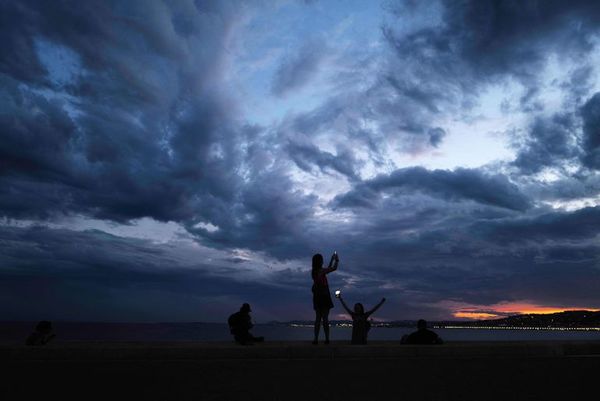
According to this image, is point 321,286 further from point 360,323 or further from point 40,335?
point 40,335

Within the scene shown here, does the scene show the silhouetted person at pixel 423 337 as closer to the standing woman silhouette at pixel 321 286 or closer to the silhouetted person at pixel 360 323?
the silhouetted person at pixel 360 323

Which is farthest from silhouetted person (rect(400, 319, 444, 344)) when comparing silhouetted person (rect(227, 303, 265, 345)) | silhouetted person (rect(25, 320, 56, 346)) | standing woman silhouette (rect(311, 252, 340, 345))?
silhouetted person (rect(25, 320, 56, 346))

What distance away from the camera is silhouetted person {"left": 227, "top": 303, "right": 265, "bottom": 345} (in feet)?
44.0

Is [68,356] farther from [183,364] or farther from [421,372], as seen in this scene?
[421,372]

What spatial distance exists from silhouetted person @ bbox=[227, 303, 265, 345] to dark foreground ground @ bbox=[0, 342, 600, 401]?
2.91 metres

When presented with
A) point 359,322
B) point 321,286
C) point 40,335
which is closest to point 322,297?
point 321,286

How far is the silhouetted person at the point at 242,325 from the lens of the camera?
13.4 meters

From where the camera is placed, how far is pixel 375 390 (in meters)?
5.98

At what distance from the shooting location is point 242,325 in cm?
1372

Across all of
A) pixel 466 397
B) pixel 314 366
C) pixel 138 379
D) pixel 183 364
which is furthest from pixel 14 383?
pixel 466 397

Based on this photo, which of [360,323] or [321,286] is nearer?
[321,286]

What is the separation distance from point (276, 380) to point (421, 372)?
2.67 meters

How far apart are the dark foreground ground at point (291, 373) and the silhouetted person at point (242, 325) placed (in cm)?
291

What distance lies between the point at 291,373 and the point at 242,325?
626 cm
